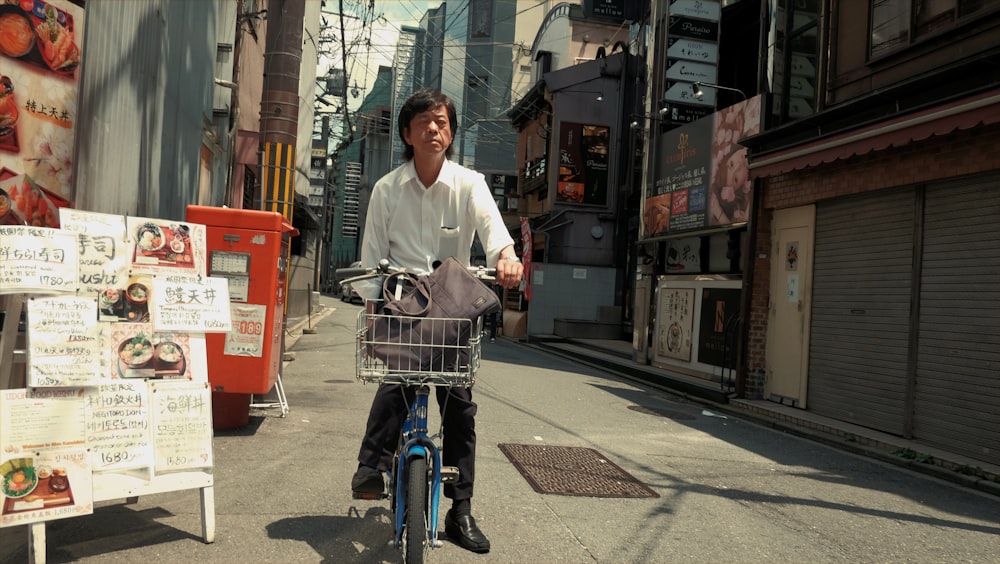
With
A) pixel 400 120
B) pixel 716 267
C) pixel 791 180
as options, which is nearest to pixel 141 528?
pixel 400 120

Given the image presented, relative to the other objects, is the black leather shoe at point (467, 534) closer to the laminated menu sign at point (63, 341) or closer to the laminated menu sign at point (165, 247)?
the laminated menu sign at point (63, 341)

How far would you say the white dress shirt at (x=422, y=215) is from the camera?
11.4 feet

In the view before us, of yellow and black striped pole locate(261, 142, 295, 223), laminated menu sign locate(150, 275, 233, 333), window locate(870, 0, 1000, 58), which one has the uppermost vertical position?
window locate(870, 0, 1000, 58)

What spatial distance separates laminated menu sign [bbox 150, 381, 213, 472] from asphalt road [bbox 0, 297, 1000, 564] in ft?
1.33

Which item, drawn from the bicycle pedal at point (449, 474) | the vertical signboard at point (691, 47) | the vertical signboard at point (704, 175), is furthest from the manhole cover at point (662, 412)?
the vertical signboard at point (691, 47)

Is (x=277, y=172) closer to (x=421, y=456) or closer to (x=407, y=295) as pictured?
(x=407, y=295)

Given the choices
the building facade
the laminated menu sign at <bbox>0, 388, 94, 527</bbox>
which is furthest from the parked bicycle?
the building facade

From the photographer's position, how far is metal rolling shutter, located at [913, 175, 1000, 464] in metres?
7.55

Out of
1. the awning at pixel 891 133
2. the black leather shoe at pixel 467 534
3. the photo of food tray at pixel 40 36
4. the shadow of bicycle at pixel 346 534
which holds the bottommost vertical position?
the shadow of bicycle at pixel 346 534

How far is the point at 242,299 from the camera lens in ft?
20.7

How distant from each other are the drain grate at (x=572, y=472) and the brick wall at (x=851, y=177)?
17.4 ft

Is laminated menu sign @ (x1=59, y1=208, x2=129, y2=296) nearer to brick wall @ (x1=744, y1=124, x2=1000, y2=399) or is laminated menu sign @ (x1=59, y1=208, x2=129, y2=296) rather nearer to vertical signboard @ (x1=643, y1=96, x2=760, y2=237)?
brick wall @ (x1=744, y1=124, x2=1000, y2=399)

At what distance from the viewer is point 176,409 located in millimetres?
3725

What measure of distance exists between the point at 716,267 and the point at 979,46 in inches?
295
